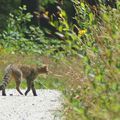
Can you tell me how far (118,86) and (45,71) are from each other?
10.1 metres

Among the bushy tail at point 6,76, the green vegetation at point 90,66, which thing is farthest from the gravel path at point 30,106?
the green vegetation at point 90,66

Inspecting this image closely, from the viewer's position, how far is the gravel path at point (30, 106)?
10.6m

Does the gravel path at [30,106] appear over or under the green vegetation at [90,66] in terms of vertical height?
under

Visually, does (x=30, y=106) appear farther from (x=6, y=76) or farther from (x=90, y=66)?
(x=90, y=66)

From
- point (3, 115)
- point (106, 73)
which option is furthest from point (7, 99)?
point (106, 73)

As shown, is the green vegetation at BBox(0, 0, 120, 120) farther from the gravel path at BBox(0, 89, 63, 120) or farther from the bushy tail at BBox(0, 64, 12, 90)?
the bushy tail at BBox(0, 64, 12, 90)

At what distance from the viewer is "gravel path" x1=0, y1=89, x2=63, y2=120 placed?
10.6 m

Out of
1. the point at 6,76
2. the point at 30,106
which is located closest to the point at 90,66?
the point at 30,106

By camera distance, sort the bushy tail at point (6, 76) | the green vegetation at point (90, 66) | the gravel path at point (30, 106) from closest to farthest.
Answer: the green vegetation at point (90, 66) < the gravel path at point (30, 106) < the bushy tail at point (6, 76)

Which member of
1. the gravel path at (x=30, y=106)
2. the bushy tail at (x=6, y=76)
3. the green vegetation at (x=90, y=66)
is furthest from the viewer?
the bushy tail at (x=6, y=76)

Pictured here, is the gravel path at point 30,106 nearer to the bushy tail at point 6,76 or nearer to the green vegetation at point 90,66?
the bushy tail at point 6,76

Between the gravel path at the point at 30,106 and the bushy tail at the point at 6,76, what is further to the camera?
the bushy tail at the point at 6,76

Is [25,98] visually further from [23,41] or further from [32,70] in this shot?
[23,41]

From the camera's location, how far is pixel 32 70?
1494 centimetres
